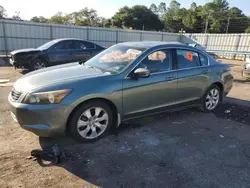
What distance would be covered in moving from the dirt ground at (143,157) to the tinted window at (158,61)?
45.1 inches

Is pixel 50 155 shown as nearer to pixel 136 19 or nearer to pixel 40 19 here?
pixel 136 19

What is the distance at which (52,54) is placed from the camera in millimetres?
9664

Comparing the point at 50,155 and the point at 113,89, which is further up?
the point at 113,89

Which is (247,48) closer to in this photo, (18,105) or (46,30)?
(46,30)

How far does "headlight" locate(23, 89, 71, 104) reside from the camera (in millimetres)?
3086

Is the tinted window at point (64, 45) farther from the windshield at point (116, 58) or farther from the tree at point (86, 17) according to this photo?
the tree at point (86, 17)

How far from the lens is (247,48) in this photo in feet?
64.3

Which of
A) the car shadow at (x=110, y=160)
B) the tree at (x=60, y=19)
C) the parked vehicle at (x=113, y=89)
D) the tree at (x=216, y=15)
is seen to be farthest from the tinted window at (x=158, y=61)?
the tree at (x=60, y=19)

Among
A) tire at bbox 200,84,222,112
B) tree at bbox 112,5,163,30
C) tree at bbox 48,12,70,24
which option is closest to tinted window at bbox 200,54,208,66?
tire at bbox 200,84,222,112

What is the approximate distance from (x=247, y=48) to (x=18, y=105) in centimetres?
2116

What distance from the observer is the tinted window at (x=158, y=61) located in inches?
157

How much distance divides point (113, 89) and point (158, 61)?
1.19 m

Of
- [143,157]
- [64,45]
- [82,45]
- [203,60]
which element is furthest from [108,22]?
[143,157]

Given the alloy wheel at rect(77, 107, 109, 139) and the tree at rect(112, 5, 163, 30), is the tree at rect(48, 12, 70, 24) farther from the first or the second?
the alloy wheel at rect(77, 107, 109, 139)
